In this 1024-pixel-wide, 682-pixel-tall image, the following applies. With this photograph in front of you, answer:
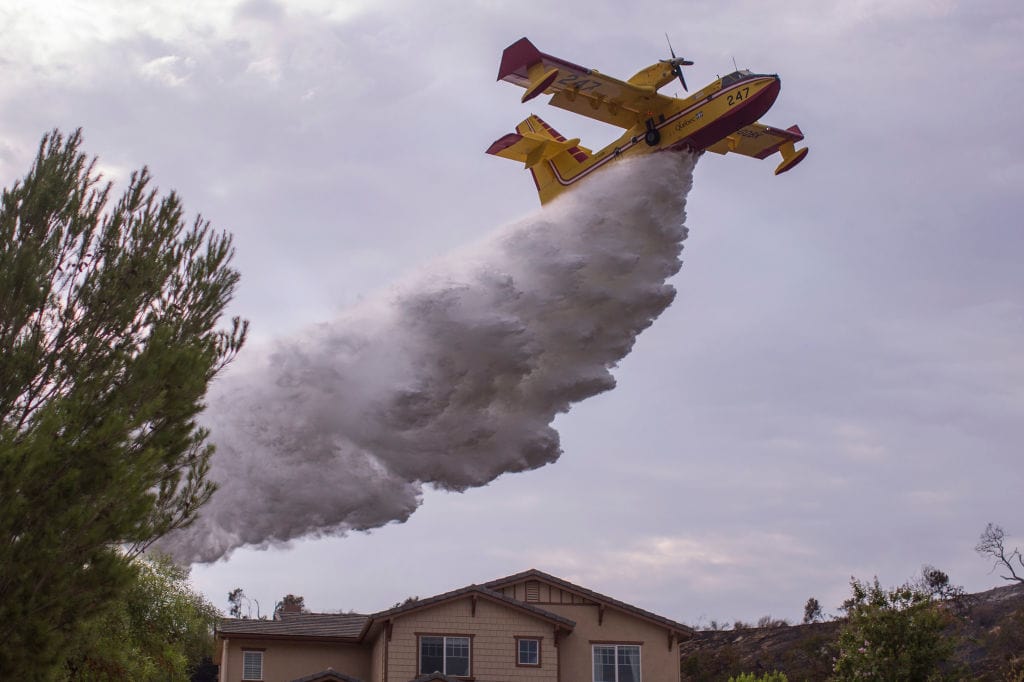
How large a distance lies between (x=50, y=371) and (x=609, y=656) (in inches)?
725

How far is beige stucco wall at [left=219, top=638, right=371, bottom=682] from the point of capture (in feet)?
96.4

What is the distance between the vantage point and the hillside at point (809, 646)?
136 ft

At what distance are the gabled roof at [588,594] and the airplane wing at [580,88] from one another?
1140 cm

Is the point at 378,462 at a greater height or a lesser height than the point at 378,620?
greater

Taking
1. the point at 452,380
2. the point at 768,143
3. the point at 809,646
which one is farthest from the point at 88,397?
the point at 809,646

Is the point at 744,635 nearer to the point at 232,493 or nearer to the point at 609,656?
the point at 609,656

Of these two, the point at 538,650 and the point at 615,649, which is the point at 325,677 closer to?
the point at 538,650

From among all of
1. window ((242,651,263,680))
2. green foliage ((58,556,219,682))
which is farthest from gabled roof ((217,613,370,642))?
green foliage ((58,556,219,682))

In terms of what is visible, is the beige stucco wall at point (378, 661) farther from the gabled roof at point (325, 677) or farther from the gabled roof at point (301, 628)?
the gabled roof at point (325, 677)

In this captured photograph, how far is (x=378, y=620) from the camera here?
27.9 m

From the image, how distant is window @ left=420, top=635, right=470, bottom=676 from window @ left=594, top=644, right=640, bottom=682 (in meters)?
3.40

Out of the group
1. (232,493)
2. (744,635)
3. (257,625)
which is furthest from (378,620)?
(744,635)

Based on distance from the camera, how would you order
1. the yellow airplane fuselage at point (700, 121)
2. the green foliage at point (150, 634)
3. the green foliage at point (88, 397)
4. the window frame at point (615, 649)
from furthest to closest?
1. the window frame at point (615, 649)
2. the yellow airplane fuselage at point (700, 121)
3. the green foliage at point (150, 634)
4. the green foliage at point (88, 397)

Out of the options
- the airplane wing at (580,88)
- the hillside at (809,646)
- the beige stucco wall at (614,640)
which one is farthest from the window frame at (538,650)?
the hillside at (809,646)
